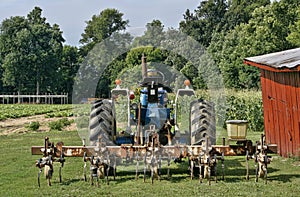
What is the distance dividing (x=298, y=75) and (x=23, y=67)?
51.4m

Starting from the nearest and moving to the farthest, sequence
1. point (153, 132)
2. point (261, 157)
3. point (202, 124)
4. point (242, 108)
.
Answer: point (261, 157) < point (153, 132) < point (202, 124) < point (242, 108)

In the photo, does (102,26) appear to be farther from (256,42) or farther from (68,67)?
(68,67)

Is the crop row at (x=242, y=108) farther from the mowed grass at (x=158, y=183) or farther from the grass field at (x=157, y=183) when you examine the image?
the mowed grass at (x=158, y=183)

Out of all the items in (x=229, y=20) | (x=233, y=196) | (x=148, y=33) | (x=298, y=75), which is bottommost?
(x=233, y=196)

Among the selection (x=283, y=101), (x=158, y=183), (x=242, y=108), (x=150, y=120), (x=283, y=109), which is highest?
(x=242, y=108)

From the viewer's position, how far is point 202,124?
9.17 metres

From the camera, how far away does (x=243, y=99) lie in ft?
68.7

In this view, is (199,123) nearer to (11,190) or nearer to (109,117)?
(109,117)

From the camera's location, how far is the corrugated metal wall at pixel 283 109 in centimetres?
1152

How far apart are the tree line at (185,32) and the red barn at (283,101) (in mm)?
21773

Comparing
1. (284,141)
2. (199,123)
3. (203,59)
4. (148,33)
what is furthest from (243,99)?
(203,59)

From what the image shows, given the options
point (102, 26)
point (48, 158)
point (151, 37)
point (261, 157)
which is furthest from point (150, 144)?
point (102, 26)

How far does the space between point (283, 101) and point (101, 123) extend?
16.7 feet

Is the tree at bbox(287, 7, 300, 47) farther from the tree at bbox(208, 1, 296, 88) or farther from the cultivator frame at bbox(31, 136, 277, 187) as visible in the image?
the cultivator frame at bbox(31, 136, 277, 187)
